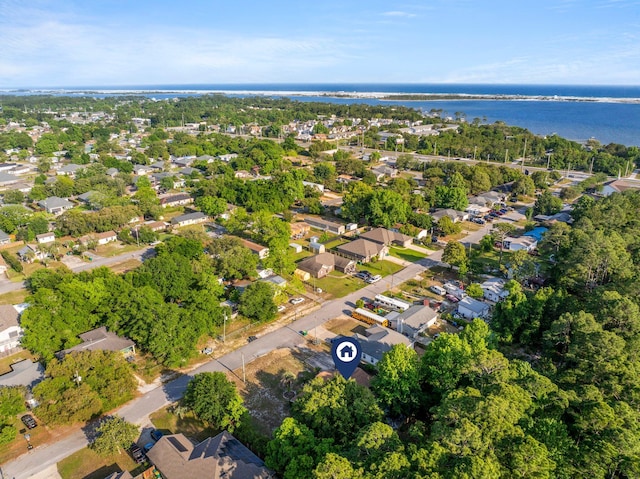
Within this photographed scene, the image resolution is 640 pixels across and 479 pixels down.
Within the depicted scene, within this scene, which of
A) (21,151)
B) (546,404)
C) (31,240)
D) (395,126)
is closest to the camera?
(546,404)

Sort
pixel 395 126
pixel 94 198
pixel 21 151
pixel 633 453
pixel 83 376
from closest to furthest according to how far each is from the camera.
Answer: pixel 633 453, pixel 83 376, pixel 94 198, pixel 21 151, pixel 395 126

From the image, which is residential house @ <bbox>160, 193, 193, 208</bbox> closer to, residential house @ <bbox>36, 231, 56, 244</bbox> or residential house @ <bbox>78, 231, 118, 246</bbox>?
residential house @ <bbox>78, 231, 118, 246</bbox>

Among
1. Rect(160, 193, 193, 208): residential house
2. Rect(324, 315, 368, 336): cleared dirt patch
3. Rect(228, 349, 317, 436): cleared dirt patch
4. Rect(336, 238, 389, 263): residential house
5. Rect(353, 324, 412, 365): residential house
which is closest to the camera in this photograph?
Rect(228, 349, 317, 436): cleared dirt patch

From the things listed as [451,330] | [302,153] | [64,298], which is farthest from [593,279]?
[302,153]

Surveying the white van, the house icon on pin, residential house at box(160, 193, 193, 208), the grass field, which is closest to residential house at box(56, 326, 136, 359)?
the grass field

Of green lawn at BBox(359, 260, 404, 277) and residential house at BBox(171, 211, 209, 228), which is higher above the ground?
residential house at BBox(171, 211, 209, 228)

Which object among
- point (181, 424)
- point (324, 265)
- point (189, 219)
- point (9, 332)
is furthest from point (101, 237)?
point (181, 424)

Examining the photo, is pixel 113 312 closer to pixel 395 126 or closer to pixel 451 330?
pixel 451 330
